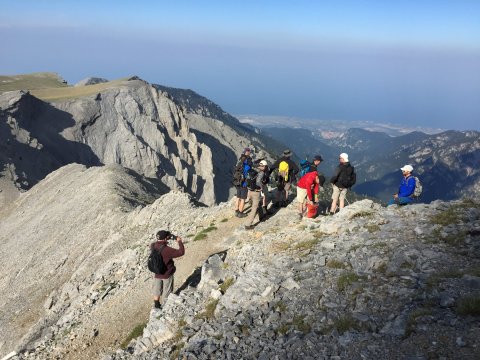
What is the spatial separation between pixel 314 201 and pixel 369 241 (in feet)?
16.8

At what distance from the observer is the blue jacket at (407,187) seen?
1959 centimetres

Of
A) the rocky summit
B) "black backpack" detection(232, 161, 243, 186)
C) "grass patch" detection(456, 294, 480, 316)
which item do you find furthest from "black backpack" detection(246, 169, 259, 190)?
"grass patch" detection(456, 294, 480, 316)

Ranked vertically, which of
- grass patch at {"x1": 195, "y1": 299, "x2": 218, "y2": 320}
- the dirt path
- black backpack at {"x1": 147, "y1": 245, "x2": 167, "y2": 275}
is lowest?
the dirt path

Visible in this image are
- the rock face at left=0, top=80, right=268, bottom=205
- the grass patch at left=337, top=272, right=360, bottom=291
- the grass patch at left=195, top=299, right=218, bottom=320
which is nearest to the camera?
the grass patch at left=337, top=272, right=360, bottom=291

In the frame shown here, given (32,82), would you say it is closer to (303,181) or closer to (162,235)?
(303,181)

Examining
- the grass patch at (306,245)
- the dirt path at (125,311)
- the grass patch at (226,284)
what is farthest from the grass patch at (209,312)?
the grass patch at (306,245)

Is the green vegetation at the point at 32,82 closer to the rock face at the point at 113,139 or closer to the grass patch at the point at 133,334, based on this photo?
the rock face at the point at 113,139

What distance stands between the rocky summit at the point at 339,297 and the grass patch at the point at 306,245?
0.28 ft

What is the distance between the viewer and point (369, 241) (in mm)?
16500

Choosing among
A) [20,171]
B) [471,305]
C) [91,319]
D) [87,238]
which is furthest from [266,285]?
[20,171]

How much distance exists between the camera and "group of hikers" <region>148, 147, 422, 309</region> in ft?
55.3

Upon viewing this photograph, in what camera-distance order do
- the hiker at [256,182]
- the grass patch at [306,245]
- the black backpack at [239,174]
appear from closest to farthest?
1. the grass patch at [306,245]
2. the hiker at [256,182]
3. the black backpack at [239,174]

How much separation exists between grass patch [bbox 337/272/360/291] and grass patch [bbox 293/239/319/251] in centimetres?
346

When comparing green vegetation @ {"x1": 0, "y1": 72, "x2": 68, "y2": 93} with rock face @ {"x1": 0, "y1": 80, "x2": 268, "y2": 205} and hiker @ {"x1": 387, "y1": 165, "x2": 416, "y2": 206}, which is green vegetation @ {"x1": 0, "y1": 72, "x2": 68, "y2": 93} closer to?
rock face @ {"x1": 0, "y1": 80, "x2": 268, "y2": 205}
